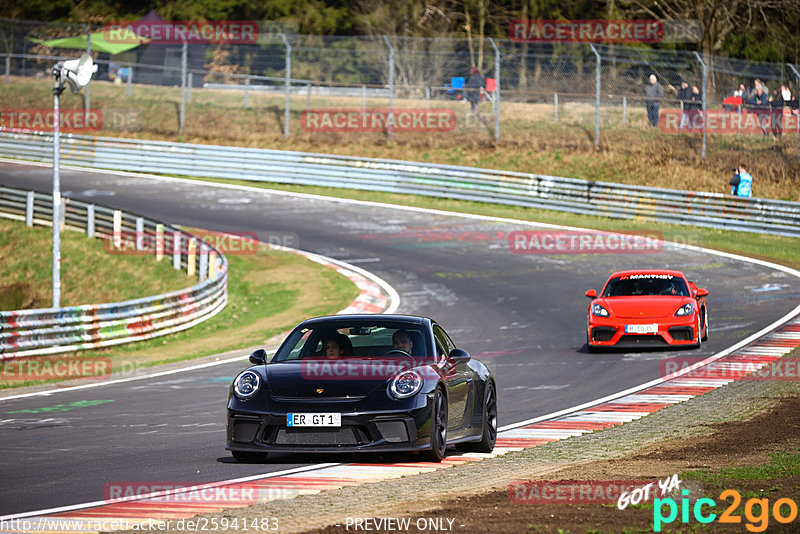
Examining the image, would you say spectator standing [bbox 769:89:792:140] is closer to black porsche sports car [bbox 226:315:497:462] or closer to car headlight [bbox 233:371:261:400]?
black porsche sports car [bbox 226:315:497:462]

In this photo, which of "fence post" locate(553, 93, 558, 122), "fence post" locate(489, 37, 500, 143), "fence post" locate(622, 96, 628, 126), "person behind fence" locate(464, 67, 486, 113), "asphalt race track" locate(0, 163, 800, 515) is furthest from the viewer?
"fence post" locate(553, 93, 558, 122)

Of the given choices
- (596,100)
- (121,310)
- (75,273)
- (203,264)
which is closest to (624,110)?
(596,100)

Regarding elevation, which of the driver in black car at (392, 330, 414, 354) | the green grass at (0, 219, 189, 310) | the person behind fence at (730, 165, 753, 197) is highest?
the driver in black car at (392, 330, 414, 354)

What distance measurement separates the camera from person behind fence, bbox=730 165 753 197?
103 ft

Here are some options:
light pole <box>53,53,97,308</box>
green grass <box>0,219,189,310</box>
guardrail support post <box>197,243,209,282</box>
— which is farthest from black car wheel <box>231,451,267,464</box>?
green grass <box>0,219,189,310</box>

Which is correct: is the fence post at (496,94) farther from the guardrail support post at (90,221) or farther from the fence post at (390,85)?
the guardrail support post at (90,221)

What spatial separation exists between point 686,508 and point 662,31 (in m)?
52.4

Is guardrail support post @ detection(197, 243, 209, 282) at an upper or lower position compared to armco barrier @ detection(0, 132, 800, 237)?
lower

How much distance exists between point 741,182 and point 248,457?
80.5 feet

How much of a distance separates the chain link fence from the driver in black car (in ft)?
82.1

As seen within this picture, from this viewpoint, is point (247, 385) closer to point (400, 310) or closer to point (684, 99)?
point (400, 310)

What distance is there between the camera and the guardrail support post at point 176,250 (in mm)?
27328

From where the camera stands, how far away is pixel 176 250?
27.5 m

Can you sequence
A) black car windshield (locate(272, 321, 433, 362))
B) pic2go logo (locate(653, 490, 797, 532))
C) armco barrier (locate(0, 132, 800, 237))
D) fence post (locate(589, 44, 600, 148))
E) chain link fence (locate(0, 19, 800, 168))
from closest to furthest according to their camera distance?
pic2go logo (locate(653, 490, 797, 532)) → black car windshield (locate(272, 321, 433, 362)) → armco barrier (locate(0, 132, 800, 237)) → chain link fence (locate(0, 19, 800, 168)) → fence post (locate(589, 44, 600, 148))
